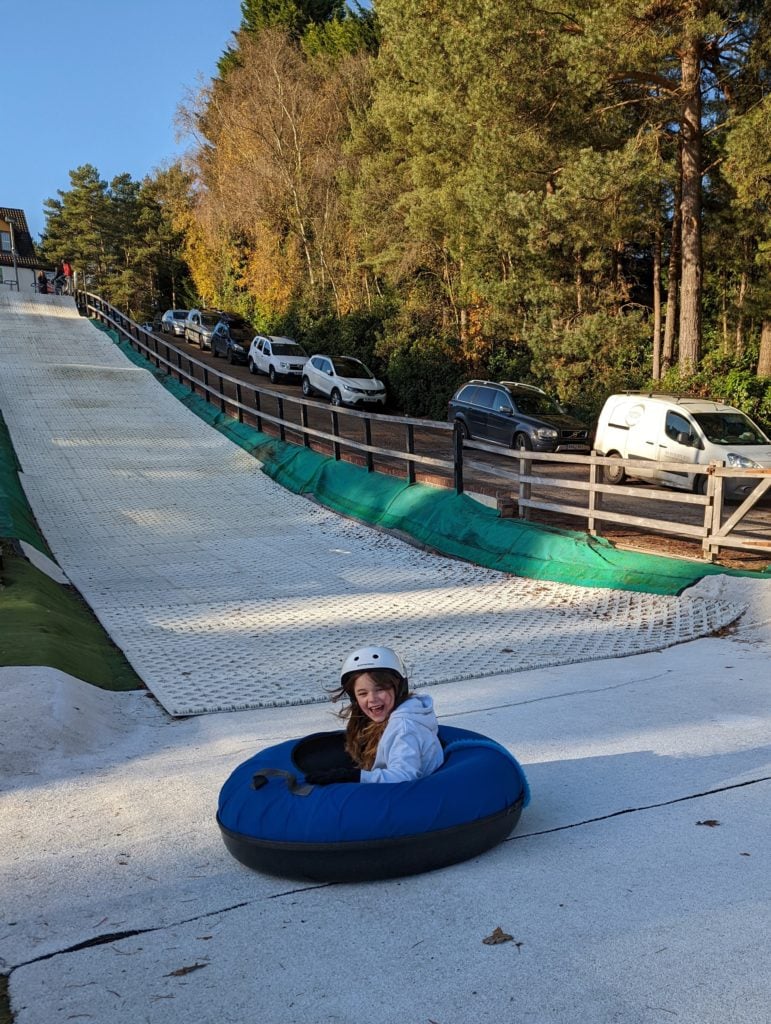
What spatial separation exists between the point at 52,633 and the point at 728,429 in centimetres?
1209

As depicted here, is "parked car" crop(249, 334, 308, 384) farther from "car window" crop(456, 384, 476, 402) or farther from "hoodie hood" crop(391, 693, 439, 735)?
"hoodie hood" crop(391, 693, 439, 735)

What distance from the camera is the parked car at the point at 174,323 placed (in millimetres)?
47969

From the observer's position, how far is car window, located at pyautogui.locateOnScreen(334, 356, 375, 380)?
28.9m

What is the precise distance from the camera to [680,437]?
15.5 m

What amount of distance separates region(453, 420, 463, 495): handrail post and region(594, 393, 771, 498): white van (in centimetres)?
372

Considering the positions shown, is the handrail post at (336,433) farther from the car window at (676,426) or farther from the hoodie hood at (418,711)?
the hoodie hood at (418,711)

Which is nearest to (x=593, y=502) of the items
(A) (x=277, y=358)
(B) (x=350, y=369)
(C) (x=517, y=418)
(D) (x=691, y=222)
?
(C) (x=517, y=418)

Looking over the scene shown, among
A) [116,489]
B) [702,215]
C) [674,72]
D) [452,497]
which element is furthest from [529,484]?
[674,72]

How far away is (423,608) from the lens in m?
9.26

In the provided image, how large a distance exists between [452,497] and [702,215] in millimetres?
14365

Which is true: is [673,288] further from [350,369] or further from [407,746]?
[407,746]

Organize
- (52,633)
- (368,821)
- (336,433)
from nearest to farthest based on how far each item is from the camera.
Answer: (368,821), (52,633), (336,433)

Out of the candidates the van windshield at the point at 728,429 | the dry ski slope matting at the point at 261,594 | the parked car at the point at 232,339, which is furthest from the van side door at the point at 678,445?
the parked car at the point at 232,339

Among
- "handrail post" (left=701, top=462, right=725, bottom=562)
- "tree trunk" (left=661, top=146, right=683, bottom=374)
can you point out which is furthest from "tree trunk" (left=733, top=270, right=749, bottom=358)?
"handrail post" (left=701, top=462, right=725, bottom=562)
